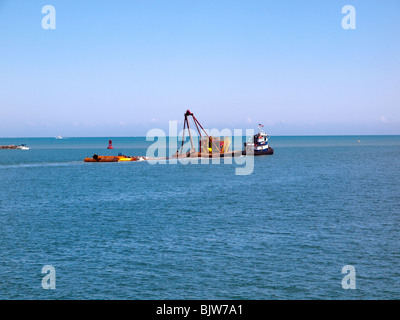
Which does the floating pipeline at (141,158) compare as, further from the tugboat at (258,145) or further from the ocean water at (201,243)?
the ocean water at (201,243)

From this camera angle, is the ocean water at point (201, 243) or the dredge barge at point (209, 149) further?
the dredge barge at point (209, 149)

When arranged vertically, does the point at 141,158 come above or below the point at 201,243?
above

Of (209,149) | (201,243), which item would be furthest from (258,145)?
(201,243)

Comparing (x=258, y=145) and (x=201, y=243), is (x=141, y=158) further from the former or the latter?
(x=201, y=243)

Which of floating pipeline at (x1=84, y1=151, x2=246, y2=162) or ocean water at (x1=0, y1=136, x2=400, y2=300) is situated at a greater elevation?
floating pipeline at (x1=84, y1=151, x2=246, y2=162)

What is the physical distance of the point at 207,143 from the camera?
512ft

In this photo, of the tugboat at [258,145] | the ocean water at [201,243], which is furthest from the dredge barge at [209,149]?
the ocean water at [201,243]

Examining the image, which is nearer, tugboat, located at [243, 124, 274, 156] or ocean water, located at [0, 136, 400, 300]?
ocean water, located at [0, 136, 400, 300]

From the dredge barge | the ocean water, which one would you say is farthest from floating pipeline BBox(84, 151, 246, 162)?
the ocean water

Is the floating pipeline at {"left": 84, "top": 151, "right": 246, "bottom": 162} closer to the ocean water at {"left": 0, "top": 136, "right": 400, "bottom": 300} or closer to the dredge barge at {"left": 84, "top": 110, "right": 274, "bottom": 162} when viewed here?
the dredge barge at {"left": 84, "top": 110, "right": 274, "bottom": 162}

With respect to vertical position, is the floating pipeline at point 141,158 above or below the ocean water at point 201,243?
above

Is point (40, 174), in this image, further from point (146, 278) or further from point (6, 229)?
point (146, 278)
